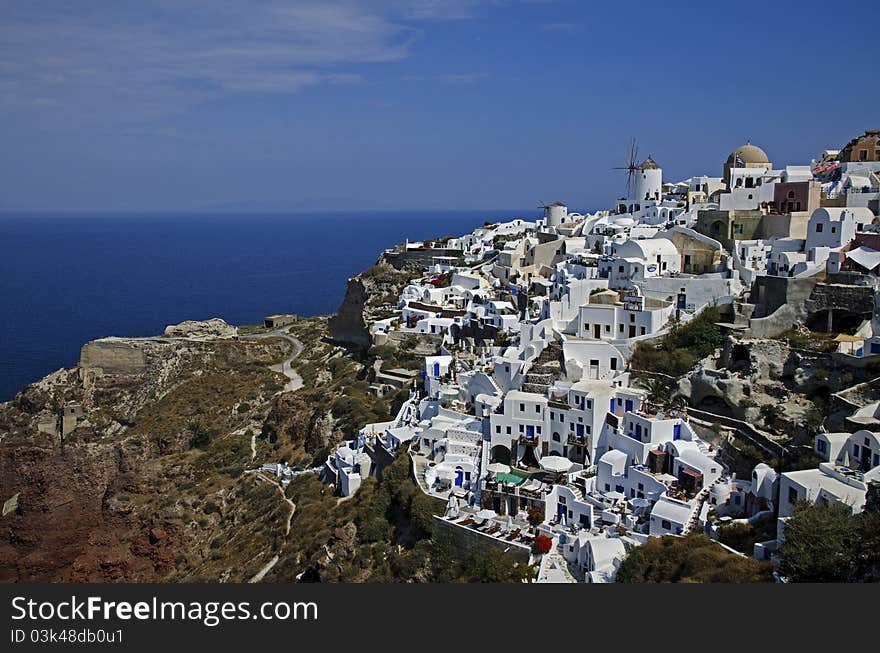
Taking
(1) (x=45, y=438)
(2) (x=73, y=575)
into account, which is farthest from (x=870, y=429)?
(1) (x=45, y=438)

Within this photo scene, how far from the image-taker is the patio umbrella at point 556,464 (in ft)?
64.3

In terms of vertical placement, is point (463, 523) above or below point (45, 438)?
above

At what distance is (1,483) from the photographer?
1110 inches

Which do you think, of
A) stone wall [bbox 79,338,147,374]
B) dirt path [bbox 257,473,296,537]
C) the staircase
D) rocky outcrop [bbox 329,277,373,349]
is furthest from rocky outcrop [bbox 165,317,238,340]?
the staircase

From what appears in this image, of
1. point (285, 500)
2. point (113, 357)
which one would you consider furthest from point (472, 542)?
point (113, 357)

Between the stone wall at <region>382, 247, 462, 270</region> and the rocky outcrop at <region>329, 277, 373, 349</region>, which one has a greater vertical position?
the stone wall at <region>382, 247, 462, 270</region>

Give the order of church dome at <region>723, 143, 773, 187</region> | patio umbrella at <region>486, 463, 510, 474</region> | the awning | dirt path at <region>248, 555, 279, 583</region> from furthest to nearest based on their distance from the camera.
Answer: church dome at <region>723, 143, 773, 187</region>, dirt path at <region>248, 555, 279, 583</region>, the awning, patio umbrella at <region>486, 463, 510, 474</region>

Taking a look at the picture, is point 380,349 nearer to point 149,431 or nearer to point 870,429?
point 149,431

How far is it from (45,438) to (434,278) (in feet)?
64.9

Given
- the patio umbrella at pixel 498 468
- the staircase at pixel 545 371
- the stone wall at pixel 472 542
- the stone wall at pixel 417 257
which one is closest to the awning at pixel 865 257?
the staircase at pixel 545 371

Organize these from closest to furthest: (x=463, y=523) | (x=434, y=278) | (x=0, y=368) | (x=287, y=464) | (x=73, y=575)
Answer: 1. (x=463, y=523)
2. (x=73, y=575)
3. (x=287, y=464)
4. (x=434, y=278)
5. (x=0, y=368)

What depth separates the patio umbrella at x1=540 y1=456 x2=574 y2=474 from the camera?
19609mm

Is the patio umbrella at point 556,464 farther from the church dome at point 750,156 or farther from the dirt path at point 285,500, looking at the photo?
the church dome at point 750,156

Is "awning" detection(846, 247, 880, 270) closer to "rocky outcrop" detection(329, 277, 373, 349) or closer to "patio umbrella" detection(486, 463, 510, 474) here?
"patio umbrella" detection(486, 463, 510, 474)
